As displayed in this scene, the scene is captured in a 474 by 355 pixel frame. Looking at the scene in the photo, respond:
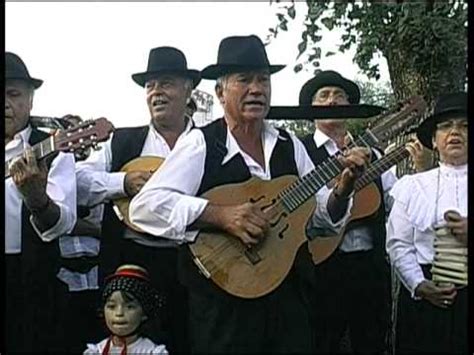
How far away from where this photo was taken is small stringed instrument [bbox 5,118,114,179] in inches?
133

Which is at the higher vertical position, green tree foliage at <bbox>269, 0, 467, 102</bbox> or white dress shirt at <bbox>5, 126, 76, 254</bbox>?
green tree foliage at <bbox>269, 0, 467, 102</bbox>

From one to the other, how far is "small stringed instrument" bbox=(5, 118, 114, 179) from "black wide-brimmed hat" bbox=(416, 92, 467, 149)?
1.01 meters

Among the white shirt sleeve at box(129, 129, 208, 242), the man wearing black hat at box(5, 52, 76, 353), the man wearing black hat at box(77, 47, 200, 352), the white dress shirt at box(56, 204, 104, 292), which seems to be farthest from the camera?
the white dress shirt at box(56, 204, 104, 292)

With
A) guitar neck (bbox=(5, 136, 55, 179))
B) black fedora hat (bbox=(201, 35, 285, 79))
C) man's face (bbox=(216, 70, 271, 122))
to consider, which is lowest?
guitar neck (bbox=(5, 136, 55, 179))

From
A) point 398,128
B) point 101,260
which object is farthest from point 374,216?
point 101,260

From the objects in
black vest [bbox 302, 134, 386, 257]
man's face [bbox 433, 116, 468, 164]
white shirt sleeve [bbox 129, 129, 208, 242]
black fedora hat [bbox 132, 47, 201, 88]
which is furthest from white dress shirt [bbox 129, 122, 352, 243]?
man's face [bbox 433, 116, 468, 164]

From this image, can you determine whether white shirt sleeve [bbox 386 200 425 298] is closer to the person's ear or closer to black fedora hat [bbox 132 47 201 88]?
the person's ear

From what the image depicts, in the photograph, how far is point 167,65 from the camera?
3.52m

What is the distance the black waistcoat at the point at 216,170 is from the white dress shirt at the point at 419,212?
0.42 metres

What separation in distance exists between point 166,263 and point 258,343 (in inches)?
16.1

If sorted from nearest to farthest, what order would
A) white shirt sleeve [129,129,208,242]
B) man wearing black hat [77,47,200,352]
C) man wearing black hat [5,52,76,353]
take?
1. white shirt sleeve [129,129,208,242]
2. man wearing black hat [5,52,76,353]
3. man wearing black hat [77,47,200,352]

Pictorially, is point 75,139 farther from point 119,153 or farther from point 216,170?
point 216,170

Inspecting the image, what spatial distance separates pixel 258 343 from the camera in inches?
132

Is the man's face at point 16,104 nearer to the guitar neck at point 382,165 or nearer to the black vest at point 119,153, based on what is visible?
the black vest at point 119,153
